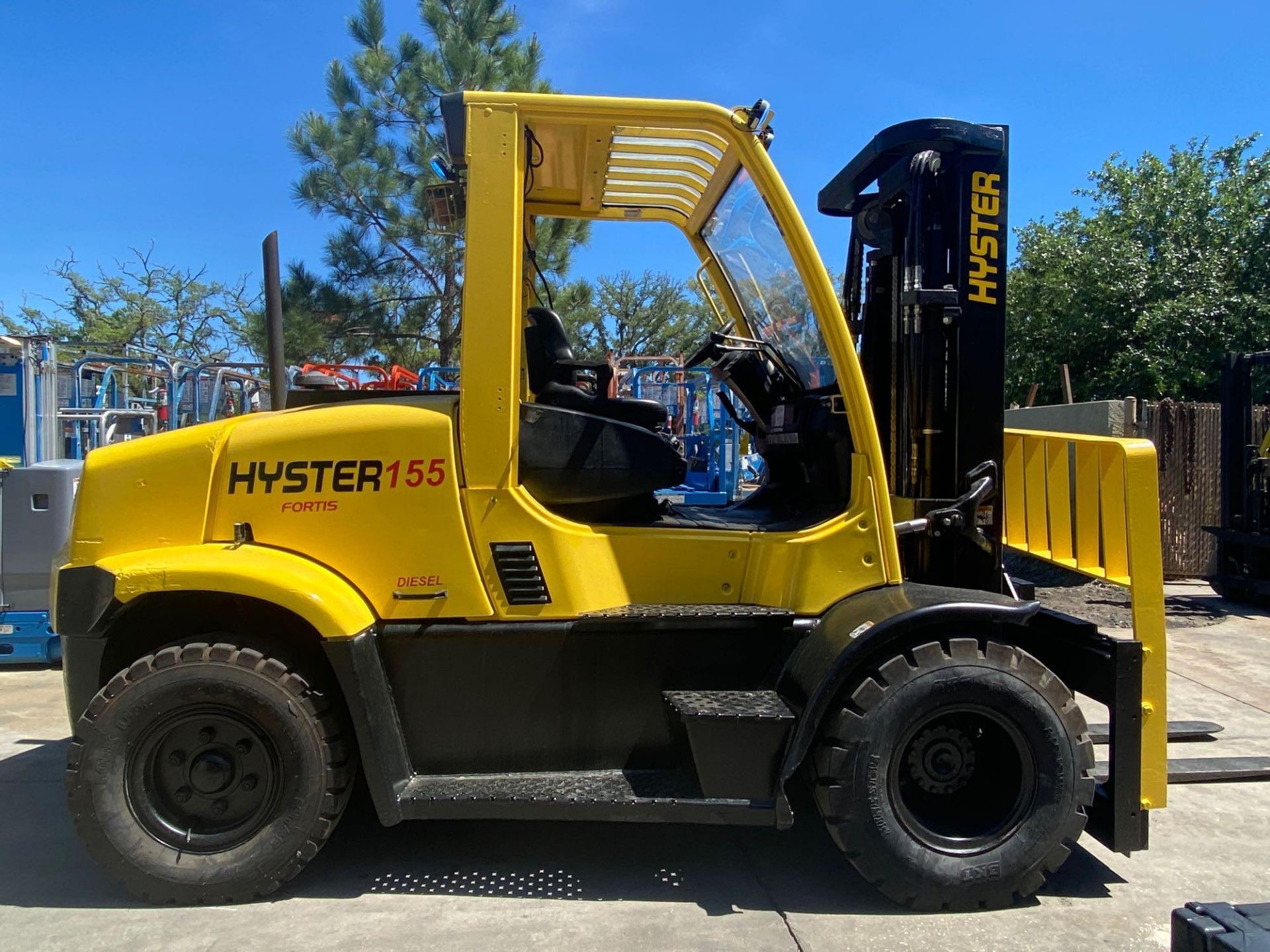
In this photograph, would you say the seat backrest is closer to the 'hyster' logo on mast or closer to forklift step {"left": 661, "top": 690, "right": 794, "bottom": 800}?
forklift step {"left": 661, "top": 690, "right": 794, "bottom": 800}

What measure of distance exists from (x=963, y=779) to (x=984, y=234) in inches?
85.2

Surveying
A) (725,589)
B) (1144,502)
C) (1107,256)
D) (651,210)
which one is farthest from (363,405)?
(1107,256)

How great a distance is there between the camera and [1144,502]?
328 cm

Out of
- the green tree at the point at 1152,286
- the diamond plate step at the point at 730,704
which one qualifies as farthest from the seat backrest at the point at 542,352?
the green tree at the point at 1152,286

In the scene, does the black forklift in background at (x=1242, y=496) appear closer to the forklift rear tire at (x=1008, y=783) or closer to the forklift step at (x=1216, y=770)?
the forklift step at (x=1216, y=770)

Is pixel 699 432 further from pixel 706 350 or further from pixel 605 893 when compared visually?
pixel 605 893

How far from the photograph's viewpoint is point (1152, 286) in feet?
62.7

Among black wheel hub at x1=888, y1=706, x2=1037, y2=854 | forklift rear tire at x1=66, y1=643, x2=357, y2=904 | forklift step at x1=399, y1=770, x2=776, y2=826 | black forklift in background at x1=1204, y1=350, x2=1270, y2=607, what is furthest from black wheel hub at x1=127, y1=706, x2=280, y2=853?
black forklift in background at x1=1204, y1=350, x2=1270, y2=607

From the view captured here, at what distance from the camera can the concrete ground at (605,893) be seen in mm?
2998

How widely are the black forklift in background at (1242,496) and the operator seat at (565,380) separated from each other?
29.0 feet

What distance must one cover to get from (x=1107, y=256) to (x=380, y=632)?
20.7 m

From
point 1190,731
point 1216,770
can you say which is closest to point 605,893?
point 1216,770

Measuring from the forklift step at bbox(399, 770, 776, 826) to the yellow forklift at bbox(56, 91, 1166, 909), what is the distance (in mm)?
11

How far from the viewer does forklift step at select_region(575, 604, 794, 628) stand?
325 centimetres
